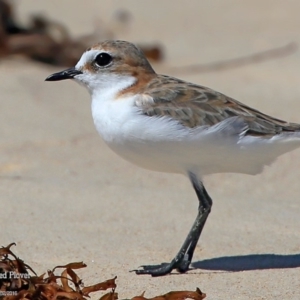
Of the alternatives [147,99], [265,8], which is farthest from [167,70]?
[147,99]

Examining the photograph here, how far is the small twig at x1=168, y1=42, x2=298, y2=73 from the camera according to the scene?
10188 mm

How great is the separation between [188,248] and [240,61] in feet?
20.0

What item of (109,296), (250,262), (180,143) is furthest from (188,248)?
(109,296)

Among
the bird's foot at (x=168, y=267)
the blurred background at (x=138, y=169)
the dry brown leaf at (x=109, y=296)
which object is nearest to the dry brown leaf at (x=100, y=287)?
the dry brown leaf at (x=109, y=296)

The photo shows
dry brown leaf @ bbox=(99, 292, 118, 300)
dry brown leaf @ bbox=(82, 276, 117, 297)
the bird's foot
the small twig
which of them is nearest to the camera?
dry brown leaf @ bbox=(99, 292, 118, 300)

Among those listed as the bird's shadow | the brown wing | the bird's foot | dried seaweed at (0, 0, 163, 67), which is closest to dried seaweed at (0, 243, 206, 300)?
the bird's foot

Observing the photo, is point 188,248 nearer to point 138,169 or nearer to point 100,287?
point 100,287

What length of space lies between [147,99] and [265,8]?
8609 millimetres

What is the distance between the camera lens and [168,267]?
4.58 m

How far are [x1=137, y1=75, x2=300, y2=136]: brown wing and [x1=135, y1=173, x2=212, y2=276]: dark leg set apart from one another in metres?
0.35

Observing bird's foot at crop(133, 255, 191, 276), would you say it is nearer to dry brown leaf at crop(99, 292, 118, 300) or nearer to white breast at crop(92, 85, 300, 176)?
white breast at crop(92, 85, 300, 176)

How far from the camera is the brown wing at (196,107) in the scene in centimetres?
463

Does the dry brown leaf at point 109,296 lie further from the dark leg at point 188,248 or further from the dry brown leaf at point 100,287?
the dark leg at point 188,248

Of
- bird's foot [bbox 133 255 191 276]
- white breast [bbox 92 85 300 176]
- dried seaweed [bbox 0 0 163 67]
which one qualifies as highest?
dried seaweed [bbox 0 0 163 67]
